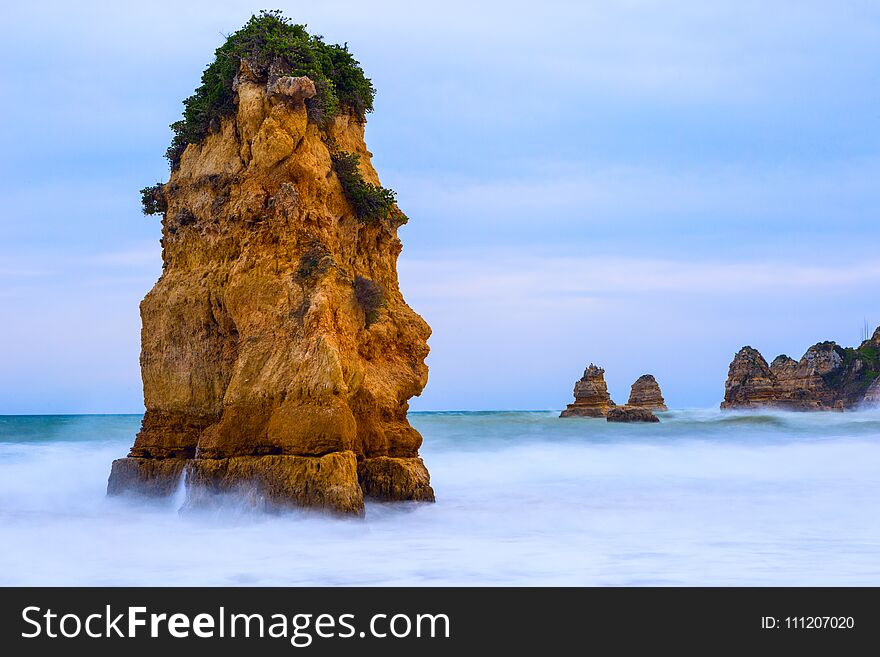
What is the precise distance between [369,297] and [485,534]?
175 inches

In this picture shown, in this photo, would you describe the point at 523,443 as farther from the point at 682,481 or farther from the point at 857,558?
the point at 857,558

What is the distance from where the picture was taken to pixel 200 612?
840 centimetres

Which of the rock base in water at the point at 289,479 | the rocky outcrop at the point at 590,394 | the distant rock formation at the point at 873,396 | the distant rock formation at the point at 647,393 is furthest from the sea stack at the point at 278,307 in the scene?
the distant rock formation at the point at 647,393

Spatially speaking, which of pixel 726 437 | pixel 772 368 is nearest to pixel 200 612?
pixel 726 437

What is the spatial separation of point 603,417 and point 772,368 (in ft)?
49.4

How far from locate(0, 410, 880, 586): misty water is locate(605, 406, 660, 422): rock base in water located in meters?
34.5

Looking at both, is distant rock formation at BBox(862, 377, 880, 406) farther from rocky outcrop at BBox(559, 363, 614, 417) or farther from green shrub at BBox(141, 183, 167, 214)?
green shrub at BBox(141, 183, 167, 214)

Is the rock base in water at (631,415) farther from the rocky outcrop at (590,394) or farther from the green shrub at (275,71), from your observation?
the green shrub at (275,71)

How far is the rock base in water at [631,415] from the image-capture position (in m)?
59.2

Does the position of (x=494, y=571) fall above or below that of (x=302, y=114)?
below

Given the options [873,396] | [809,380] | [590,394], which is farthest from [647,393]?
[873,396]

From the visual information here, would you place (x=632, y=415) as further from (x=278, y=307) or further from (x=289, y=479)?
(x=289, y=479)

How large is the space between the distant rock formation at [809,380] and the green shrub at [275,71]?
61146 mm

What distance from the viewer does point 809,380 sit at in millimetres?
73750
